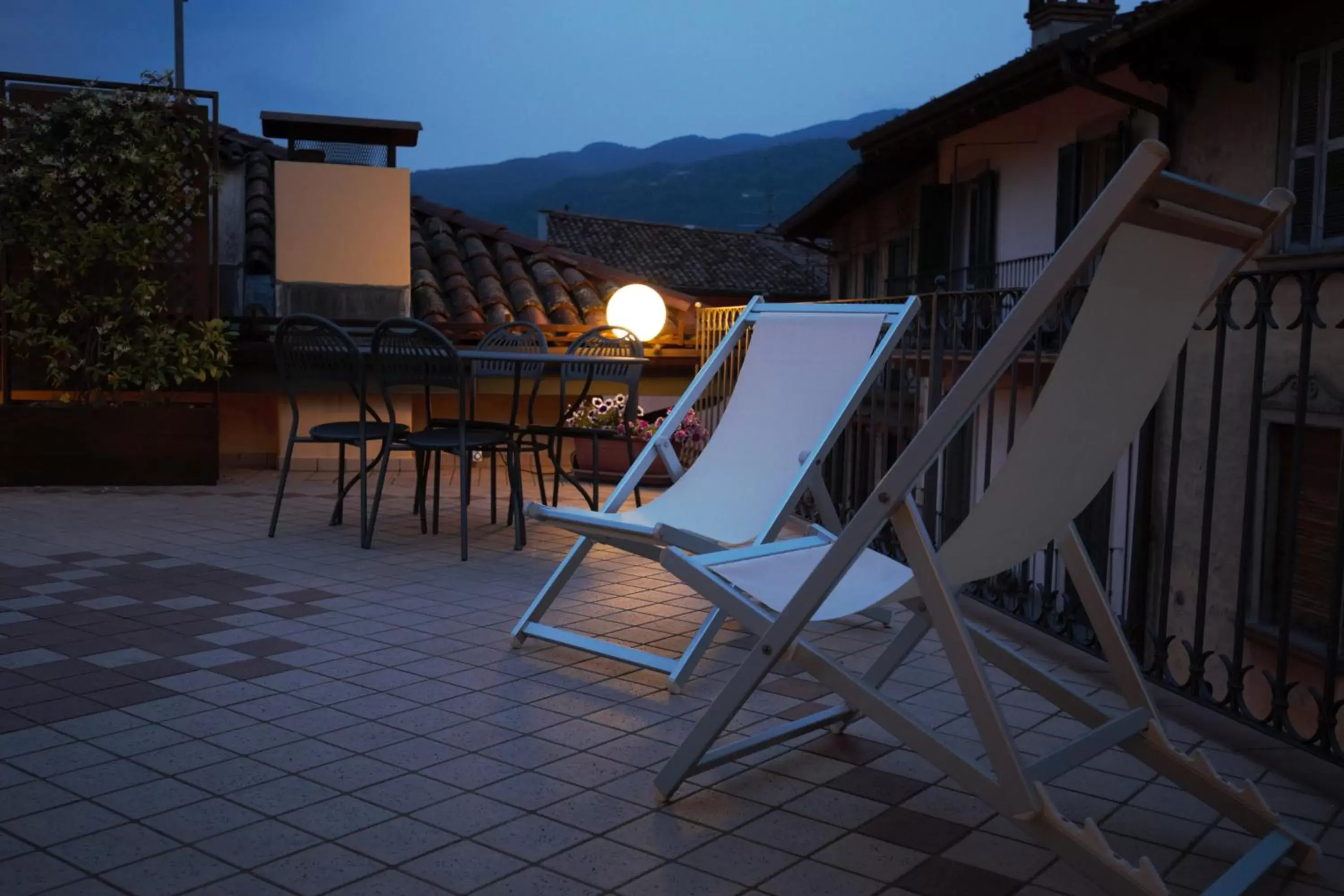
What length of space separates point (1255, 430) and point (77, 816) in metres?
2.66

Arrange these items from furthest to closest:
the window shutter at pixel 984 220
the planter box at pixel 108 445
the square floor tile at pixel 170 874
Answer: the window shutter at pixel 984 220 → the planter box at pixel 108 445 → the square floor tile at pixel 170 874

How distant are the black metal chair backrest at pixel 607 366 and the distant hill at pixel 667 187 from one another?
195ft

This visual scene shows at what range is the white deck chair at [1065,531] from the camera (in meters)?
1.84

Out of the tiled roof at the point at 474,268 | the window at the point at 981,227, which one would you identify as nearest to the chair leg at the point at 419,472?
the tiled roof at the point at 474,268

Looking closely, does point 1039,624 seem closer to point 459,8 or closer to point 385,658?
point 385,658

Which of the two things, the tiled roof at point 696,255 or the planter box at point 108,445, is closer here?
the planter box at point 108,445

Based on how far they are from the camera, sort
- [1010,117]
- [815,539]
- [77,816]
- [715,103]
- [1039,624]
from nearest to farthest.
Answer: [77,816] → [815,539] → [1039,624] → [1010,117] → [715,103]

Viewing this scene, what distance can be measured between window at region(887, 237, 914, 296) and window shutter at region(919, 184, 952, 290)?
1.33 m

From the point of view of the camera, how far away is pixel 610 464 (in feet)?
27.6

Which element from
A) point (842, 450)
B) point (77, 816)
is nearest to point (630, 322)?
point (842, 450)

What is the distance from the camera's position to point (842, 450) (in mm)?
6355

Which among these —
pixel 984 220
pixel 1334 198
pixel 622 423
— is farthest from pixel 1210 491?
pixel 984 220

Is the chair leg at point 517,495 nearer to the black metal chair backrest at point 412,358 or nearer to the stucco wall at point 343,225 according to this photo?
the black metal chair backrest at point 412,358

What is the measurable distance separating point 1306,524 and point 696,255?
26.0 m
